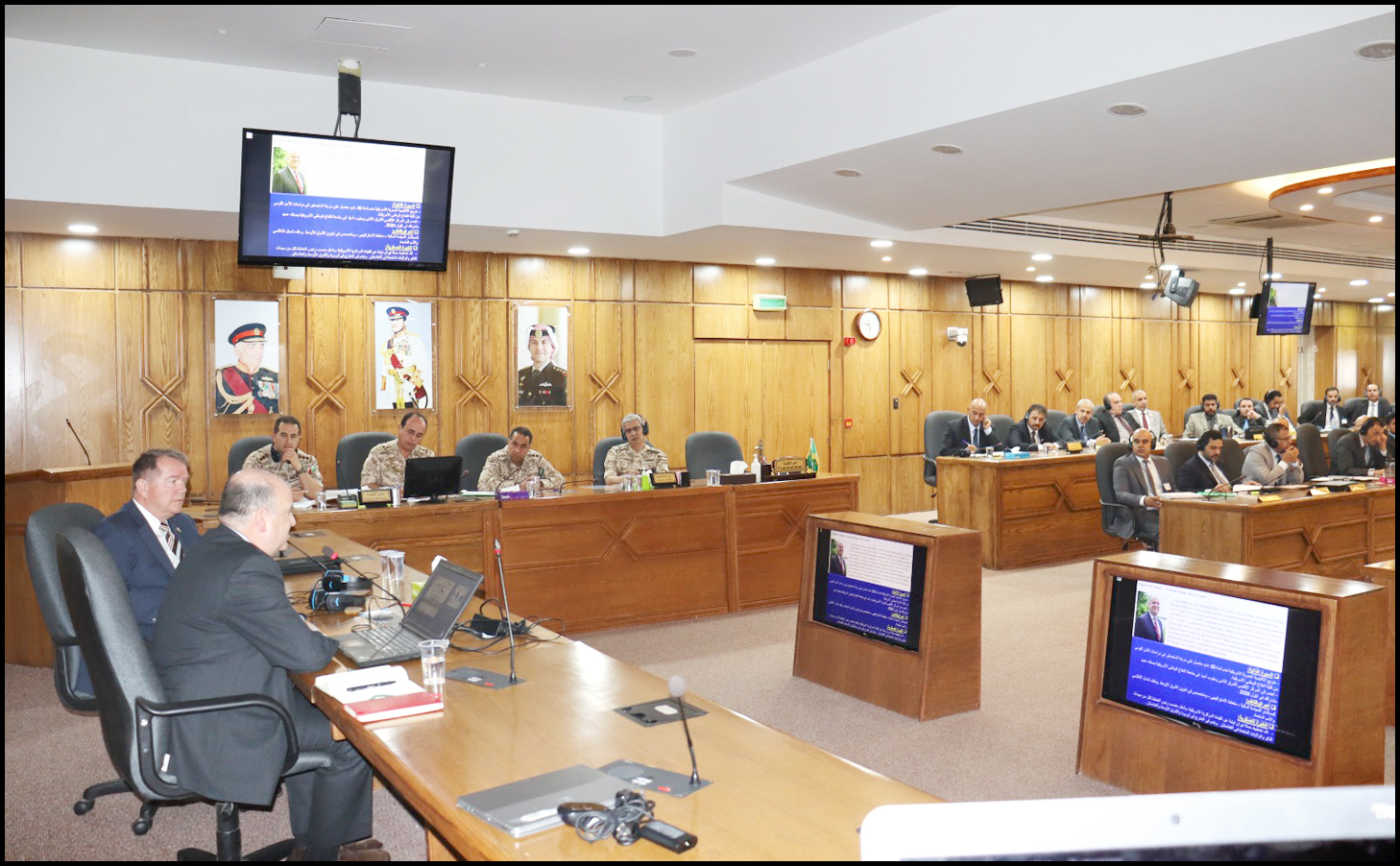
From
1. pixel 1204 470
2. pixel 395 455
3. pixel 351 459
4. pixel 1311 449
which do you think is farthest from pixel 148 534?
pixel 1311 449

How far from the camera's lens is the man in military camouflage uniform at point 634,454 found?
7793 millimetres

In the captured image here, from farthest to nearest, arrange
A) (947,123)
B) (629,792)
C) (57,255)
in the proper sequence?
(57,255), (947,123), (629,792)

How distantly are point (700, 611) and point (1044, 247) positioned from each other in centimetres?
599

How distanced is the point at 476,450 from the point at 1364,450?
8094 mm

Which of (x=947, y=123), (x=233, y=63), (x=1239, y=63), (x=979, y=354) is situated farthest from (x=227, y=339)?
(x=979, y=354)

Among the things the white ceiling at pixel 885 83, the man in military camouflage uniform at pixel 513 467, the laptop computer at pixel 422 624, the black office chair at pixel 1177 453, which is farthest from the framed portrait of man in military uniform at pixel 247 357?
the black office chair at pixel 1177 453

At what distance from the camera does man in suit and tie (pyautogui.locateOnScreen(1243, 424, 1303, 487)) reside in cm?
812

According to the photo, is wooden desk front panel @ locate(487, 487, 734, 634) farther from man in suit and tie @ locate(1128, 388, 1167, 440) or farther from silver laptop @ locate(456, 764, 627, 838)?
man in suit and tie @ locate(1128, 388, 1167, 440)

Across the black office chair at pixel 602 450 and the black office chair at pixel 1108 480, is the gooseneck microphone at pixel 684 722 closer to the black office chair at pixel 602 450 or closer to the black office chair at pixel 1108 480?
the black office chair at pixel 602 450

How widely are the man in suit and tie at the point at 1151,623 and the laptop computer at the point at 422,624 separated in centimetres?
256

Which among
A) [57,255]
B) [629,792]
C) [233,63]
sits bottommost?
[629,792]

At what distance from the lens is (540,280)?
9.60 meters

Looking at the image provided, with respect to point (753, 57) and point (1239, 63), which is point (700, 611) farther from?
point (1239, 63)

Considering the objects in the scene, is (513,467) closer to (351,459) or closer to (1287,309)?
(351,459)
